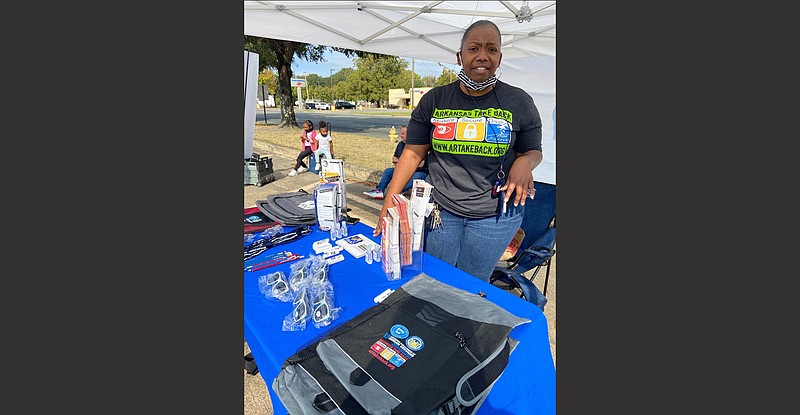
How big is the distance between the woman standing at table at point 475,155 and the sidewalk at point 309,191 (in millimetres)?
1002

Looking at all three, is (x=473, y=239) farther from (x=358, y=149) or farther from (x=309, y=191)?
(x=358, y=149)

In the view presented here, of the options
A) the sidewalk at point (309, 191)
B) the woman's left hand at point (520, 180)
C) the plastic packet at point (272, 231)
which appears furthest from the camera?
the sidewalk at point (309, 191)

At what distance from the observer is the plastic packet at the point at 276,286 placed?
128 cm

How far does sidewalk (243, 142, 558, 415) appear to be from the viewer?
1.97 metres

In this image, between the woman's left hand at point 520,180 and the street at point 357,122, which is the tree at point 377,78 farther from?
the woman's left hand at point 520,180

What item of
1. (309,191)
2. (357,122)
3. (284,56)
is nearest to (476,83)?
(309,191)

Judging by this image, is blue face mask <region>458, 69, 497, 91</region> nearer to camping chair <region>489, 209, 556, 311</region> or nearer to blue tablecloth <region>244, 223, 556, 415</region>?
blue tablecloth <region>244, 223, 556, 415</region>

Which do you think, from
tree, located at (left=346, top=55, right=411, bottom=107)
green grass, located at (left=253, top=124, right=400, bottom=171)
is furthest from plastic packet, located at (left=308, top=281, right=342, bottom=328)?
tree, located at (left=346, top=55, right=411, bottom=107)

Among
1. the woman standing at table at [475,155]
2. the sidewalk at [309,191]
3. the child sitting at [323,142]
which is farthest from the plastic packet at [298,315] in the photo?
the child sitting at [323,142]

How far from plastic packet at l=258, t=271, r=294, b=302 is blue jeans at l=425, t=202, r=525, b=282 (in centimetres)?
71

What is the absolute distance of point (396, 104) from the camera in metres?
53.2

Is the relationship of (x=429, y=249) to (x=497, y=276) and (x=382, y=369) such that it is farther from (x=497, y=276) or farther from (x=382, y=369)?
(x=382, y=369)

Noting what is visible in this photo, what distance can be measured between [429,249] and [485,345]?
32.8 inches

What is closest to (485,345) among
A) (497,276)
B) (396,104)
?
(497,276)
